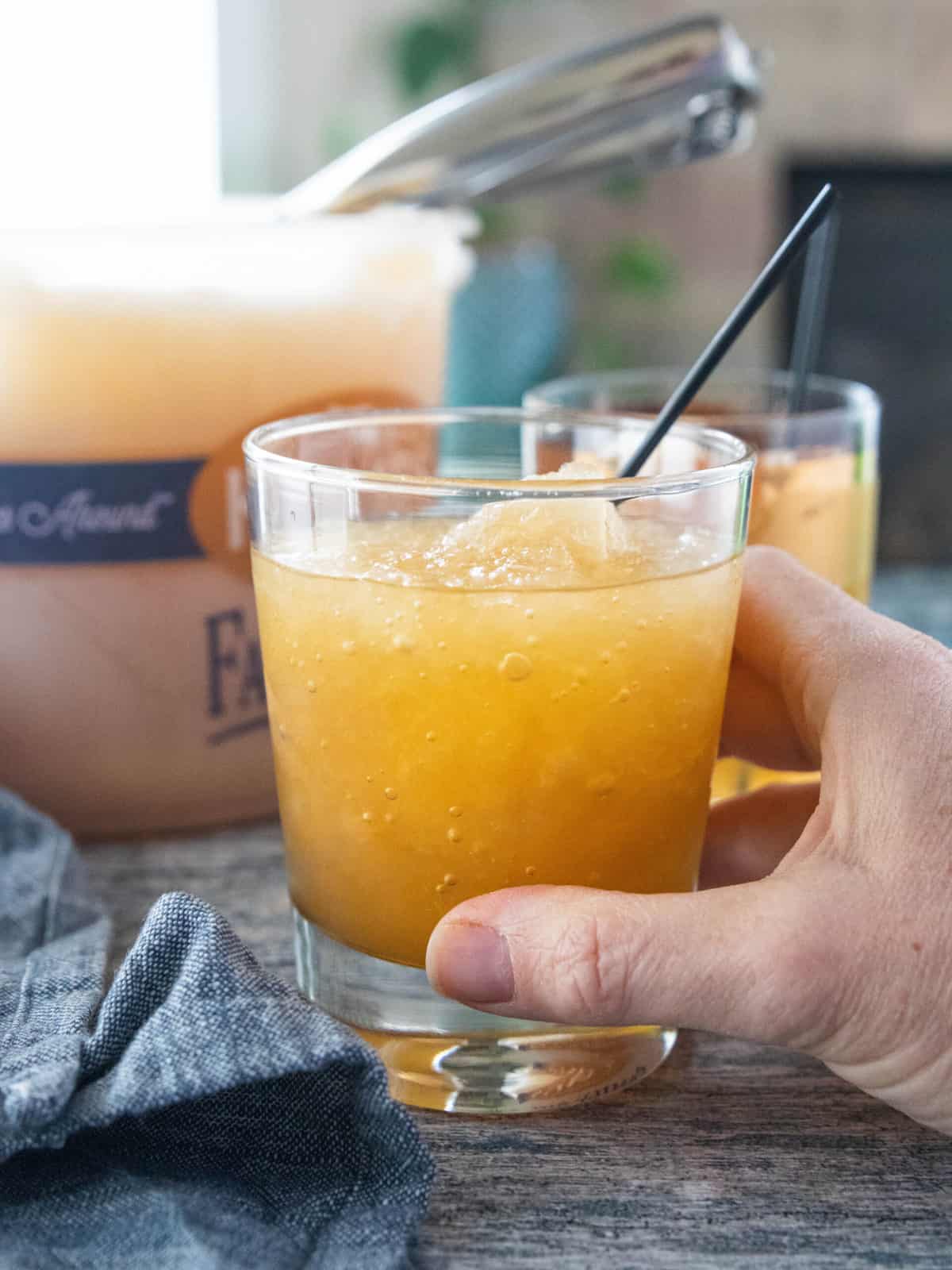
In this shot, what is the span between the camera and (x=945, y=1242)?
550 millimetres

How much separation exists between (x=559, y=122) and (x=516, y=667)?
0.50m

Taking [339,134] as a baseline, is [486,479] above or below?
below

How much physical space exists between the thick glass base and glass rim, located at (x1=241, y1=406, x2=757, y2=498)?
0.22 m

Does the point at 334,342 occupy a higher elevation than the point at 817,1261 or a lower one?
higher

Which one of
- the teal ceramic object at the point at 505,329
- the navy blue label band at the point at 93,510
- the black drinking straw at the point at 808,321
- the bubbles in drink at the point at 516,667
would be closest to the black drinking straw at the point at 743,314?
the bubbles in drink at the point at 516,667

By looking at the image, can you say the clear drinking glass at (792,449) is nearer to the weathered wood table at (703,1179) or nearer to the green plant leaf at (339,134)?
the weathered wood table at (703,1179)

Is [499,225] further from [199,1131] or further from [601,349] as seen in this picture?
[199,1131]

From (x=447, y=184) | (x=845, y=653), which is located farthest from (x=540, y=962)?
(x=447, y=184)

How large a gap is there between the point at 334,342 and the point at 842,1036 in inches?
21.4

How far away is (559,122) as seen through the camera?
3.07ft

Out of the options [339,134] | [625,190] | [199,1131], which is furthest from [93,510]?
[625,190]

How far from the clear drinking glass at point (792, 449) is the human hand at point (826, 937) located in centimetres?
24

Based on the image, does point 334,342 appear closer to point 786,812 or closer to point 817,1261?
point 786,812

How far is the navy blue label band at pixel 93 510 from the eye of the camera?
861 millimetres
